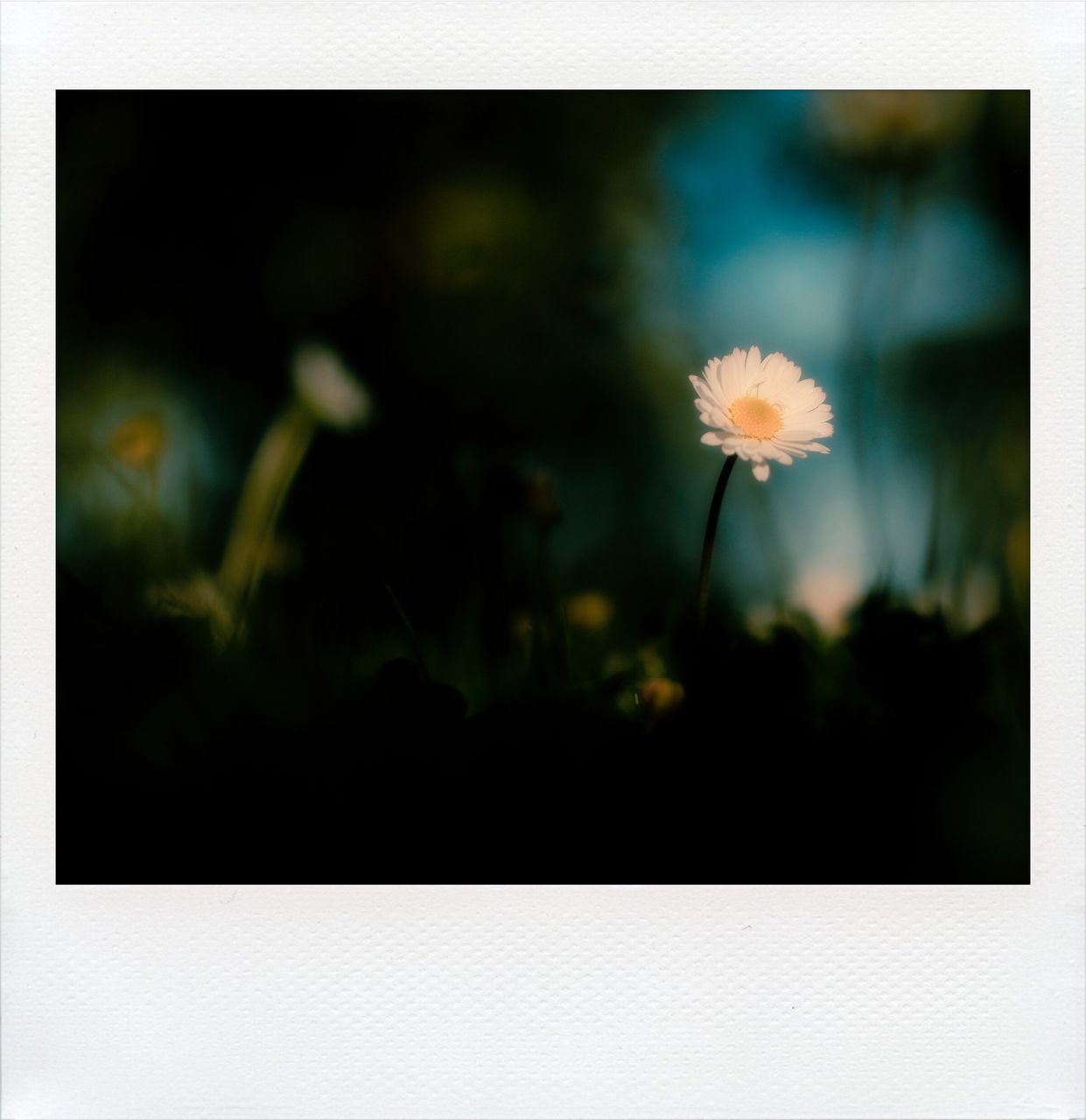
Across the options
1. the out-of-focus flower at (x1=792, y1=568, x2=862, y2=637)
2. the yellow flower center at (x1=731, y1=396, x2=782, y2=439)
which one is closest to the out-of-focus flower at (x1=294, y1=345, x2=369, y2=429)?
the yellow flower center at (x1=731, y1=396, x2=782, y2=439)

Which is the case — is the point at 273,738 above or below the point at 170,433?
below

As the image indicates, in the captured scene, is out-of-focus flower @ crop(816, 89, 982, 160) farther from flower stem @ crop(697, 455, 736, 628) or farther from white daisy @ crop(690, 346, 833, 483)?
flower stem @ crop(697, 455, 736, 628)

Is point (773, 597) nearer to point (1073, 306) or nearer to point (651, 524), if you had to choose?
point (651, 524)

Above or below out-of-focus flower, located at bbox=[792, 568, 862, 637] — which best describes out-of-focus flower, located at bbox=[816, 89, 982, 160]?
above

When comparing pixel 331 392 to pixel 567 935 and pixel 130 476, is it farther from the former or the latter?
pixel 567 935

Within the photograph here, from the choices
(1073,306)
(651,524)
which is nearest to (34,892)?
(651,524)
